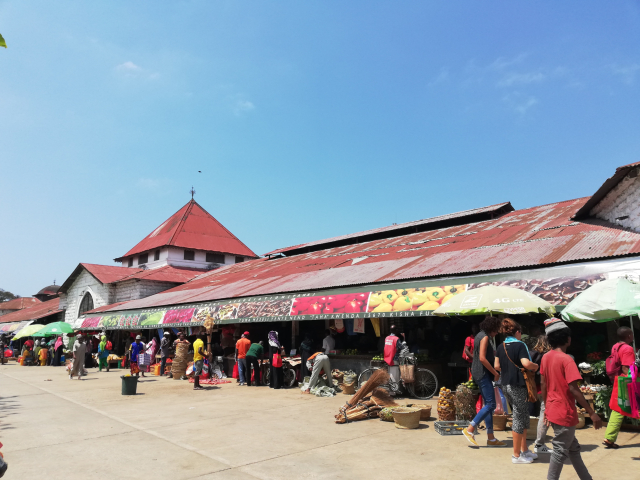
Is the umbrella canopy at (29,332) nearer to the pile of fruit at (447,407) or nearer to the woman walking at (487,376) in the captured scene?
the pile of fruit at (447,407)

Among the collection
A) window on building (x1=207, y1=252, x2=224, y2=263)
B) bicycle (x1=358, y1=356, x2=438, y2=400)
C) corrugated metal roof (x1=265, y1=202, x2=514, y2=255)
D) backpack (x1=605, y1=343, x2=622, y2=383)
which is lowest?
bicycle (x1=358, y1=356, x2=438, y2=400)

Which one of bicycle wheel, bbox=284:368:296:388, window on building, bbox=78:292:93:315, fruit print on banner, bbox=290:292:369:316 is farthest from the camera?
window on building, bbox=78:292:93:315

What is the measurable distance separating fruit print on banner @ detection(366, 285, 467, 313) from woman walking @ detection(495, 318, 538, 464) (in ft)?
15.3

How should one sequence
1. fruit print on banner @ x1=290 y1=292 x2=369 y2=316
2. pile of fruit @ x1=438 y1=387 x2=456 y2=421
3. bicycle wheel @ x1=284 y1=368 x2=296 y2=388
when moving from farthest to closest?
bicycle wheel @ x1=284 y1=368 x2=296 y2=388, fruit print on banner @ x1=290 y1=292 x2=369 y2=316, pile of fruit @ x1=438 y1=387 x2=456 y2=421

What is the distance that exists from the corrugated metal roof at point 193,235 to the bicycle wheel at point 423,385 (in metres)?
30.7

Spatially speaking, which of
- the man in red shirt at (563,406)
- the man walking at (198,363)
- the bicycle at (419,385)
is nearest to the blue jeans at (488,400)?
the man in red shirt at (563,406)

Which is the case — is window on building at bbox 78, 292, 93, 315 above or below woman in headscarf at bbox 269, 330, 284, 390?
above

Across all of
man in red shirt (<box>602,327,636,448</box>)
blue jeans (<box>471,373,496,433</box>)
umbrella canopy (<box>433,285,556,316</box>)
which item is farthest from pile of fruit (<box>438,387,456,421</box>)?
man in red shirt (<box>602,327,636,448</box>)

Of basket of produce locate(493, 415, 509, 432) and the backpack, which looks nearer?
the backpack

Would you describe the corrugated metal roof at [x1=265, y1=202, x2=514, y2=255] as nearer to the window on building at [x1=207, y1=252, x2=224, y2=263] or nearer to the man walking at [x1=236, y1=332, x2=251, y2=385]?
the man walking at [x1=236, y1=332, x2=251, y2=385]

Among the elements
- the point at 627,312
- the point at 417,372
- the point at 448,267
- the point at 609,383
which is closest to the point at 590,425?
the point at 609,383

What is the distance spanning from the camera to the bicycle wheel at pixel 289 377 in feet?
47.3

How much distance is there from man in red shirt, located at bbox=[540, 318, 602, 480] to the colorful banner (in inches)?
197

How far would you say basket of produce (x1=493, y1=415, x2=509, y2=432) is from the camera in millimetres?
7637
